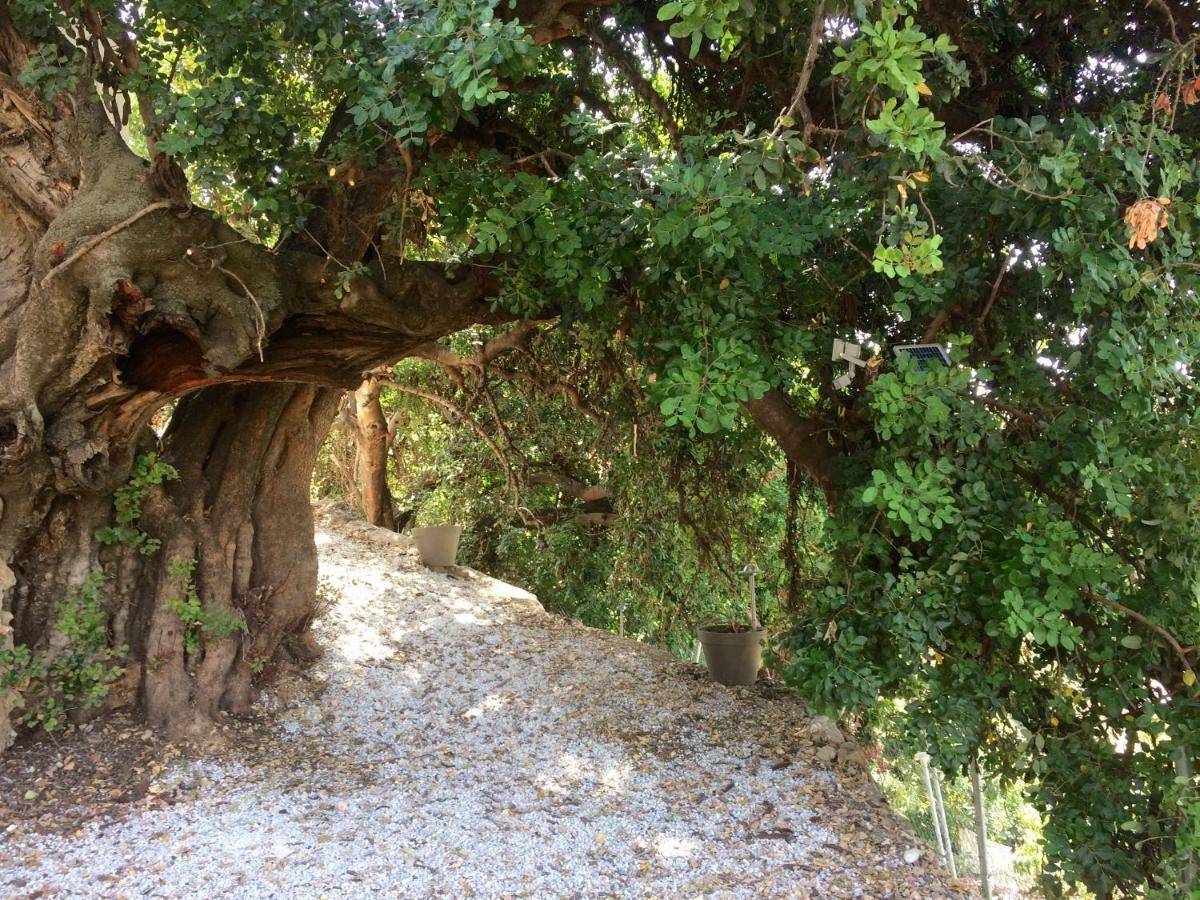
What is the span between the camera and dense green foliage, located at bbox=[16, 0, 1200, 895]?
8.14 ft

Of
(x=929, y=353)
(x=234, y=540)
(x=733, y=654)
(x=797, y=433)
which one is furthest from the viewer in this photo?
(x=733, y=654)

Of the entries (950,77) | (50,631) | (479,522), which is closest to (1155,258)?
(950,77)

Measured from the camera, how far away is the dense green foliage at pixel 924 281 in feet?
8.14

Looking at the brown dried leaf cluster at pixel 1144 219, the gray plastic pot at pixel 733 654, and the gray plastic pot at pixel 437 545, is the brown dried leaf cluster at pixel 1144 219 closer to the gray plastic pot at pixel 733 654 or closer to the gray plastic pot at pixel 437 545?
the gray plastic pot at pixel 733 654

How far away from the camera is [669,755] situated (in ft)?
13.8

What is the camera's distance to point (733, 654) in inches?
204

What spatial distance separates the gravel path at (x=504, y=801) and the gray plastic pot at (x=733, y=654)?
0.12m

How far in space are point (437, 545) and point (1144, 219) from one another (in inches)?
253

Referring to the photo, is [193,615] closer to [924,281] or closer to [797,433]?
[797,433]

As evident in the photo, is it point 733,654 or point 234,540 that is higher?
point 234,540

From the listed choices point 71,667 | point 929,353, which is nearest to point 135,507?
point 71,667

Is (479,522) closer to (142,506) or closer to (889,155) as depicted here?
(142,506)

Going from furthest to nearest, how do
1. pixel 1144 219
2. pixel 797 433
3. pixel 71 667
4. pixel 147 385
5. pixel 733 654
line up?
pixel 733 654
pixel 797 433
pixel 71 667
pixel 147 385
pixel 1144 219

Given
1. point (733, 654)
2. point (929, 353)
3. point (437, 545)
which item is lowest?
point (733, 654)
